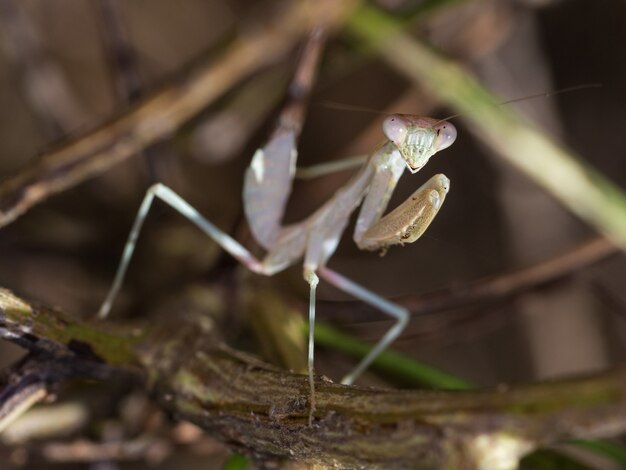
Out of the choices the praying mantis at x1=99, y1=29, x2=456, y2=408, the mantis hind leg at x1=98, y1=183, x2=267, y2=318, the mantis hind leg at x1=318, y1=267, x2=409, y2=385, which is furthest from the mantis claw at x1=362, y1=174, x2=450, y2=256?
the mantis hind leg at x1=98, y1=183, x2=267, y2=318

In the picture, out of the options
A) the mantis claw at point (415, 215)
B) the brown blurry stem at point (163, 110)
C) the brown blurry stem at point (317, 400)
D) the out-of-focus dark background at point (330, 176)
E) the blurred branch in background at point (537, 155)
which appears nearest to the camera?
the brown blurry stem at point (317, 400)

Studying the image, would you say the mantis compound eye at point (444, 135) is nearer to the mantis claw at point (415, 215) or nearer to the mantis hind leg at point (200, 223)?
the mantis claw at point (415, 215)

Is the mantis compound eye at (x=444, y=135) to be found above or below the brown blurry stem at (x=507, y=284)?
below

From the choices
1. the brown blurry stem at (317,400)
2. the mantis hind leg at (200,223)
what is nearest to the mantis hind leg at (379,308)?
the mantis hind leg at (200,223)

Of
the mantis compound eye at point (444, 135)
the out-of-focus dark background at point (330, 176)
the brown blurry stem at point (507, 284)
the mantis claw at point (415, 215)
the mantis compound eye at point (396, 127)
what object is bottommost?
the mantis claw at point (415, 215)

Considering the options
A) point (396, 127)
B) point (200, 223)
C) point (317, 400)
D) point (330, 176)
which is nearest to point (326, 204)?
point (200, 223)

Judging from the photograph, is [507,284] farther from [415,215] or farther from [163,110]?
[163,110]

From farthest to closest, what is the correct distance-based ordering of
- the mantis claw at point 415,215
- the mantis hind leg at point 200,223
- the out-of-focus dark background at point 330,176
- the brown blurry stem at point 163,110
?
the out-of-focus dark background at point 330,176 < the mantis hind leg at point 200,223 < the brown blurry stem at point 163,110 < the mantis claw at point 415,215
